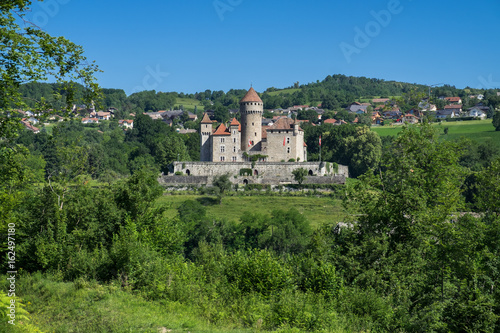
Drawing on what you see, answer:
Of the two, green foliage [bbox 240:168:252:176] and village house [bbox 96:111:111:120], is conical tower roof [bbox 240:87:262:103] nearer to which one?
green foliage [bbox 240:168:252:176]

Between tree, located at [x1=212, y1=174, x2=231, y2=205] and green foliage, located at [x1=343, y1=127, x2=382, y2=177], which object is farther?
green foliage, located at [x1=343, y1=127, x2=382, y2=177]

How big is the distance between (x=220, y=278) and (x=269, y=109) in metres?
157

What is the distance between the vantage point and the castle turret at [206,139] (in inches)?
2704

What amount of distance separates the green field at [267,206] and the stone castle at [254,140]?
10783mm

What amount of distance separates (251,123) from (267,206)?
663 inches

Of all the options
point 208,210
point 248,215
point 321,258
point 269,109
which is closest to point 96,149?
point 208,210

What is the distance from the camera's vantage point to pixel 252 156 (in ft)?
215

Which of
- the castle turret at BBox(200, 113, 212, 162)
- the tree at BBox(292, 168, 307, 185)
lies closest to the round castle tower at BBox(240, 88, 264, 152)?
the castle turret at BBox(200, 113, 212, 162)

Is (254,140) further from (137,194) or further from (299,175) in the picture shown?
(137,194)

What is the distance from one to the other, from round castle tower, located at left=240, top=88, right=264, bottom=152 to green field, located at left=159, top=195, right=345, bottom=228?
1206 centimetres

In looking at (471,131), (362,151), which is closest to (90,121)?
(362,151)

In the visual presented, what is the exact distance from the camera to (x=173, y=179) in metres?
64.1

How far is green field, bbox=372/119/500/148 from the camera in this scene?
72.9 meters

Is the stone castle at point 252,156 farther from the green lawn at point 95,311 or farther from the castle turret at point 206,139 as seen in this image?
the green lawn at point 95,311
